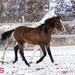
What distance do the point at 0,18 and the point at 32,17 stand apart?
192 cm

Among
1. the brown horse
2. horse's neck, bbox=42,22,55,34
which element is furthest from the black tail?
horse's neck, bbox=42,22,55,34

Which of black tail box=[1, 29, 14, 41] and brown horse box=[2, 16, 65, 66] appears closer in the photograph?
brown horse box=[2, 16, 65, 66]

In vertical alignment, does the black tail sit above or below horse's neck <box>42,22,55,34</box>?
below

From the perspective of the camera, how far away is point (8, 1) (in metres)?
11.3

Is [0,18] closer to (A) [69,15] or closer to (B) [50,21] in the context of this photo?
(A) [69,15]

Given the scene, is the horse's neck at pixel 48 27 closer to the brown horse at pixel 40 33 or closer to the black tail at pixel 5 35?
the brown horse at pixel 40 33

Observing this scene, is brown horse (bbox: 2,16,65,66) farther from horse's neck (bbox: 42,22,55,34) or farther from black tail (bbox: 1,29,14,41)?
black tail (bbox: 1,29,14,41)

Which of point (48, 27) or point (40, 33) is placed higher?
point (48, 27)

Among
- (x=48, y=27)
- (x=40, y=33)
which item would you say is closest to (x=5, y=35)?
(x=40, y=33)

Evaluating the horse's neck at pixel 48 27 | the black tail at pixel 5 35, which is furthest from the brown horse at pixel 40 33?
the black tail at pixel 5 35

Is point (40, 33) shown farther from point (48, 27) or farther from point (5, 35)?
point (5, 35)

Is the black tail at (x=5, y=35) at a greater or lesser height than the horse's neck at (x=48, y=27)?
lesser

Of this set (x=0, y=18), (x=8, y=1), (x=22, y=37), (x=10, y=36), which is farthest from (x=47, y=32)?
(x=8, y=1)

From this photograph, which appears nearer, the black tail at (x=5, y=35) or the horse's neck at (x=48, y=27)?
the horse's neck at (x=48, y=27)
